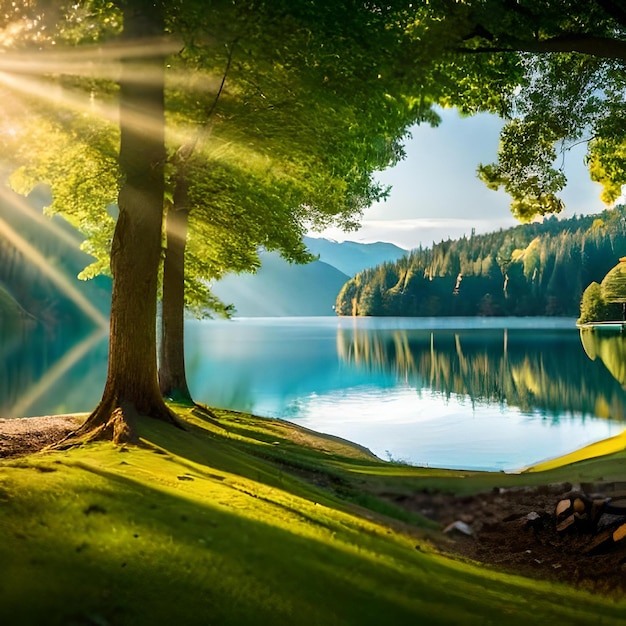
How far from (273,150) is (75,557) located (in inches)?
458

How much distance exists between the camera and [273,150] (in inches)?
562

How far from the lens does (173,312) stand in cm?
1952

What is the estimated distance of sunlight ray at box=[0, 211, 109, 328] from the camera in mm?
169625

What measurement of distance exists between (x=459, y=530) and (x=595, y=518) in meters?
2.21

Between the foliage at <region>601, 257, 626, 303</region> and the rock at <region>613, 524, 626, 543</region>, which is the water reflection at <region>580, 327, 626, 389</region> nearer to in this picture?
the foliage at <region>601, 257, 626, 303</region>

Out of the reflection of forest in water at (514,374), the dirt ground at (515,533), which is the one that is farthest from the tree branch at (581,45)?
the reflection of forest in water at (514,374)

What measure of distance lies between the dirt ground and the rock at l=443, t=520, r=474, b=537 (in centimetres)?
3

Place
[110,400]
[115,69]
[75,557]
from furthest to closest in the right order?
[115,69]
[110,400]
[75,557]

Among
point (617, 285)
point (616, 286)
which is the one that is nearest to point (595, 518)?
point (617, 285)

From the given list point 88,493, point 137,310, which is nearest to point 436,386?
point 137,310

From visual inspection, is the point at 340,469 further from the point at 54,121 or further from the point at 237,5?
the point at 54,121

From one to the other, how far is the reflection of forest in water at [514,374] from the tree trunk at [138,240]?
27072 millimetres

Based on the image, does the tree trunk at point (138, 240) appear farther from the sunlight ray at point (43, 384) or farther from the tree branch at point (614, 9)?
the sunlight ray at point (43, 384)

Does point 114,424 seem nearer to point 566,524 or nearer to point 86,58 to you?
point 566,524
